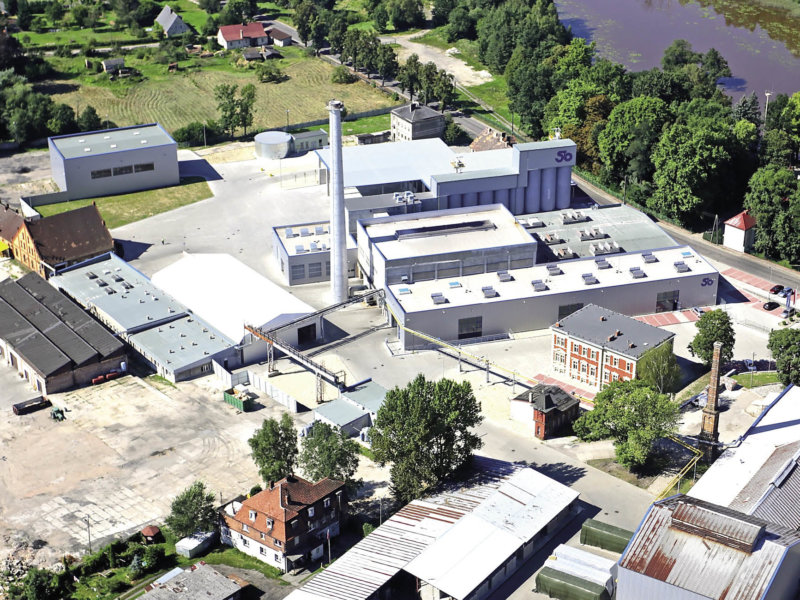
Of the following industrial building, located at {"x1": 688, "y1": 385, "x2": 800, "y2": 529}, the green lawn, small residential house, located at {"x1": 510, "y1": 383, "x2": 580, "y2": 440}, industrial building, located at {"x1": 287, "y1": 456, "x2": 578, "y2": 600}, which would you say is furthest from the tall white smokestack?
industrial building, located at {"x1": 688, "y1": 385, "x2": 800, "y2": 529}

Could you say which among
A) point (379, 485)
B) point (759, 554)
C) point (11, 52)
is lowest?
point (379, 485)

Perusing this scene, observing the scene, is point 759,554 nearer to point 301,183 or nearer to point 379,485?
point 379,485

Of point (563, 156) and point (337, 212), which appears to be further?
point (563, 156)

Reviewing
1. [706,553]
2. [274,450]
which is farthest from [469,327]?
[706,553]

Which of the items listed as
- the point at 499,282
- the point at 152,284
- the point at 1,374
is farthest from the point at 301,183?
the point at 1,374

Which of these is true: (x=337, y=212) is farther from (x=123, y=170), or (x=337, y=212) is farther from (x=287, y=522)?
(x=123, y=170)

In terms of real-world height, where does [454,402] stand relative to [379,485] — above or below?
above
